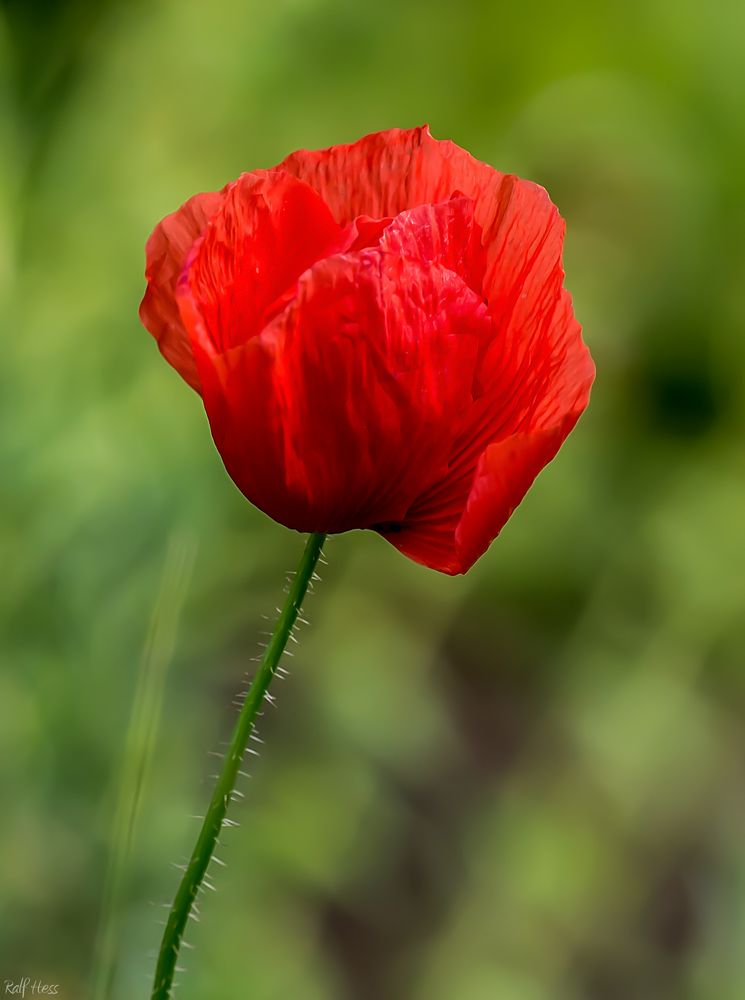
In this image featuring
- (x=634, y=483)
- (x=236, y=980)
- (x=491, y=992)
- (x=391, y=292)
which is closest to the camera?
(x=391, y=292)

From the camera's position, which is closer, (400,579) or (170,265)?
(170,265)

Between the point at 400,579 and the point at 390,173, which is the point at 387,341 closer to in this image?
the point at 390,173

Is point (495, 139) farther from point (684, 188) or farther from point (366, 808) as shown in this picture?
point (366, 808)

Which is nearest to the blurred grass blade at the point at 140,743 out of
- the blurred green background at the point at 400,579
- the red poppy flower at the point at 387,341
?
the red poppy flower at the point at 387,341

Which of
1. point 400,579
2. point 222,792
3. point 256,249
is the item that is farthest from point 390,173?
point 400,579

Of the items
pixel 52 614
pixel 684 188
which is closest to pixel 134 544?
pixel 52 614

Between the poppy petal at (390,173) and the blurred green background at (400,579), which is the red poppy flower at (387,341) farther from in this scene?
the blurred green background at (400,579)

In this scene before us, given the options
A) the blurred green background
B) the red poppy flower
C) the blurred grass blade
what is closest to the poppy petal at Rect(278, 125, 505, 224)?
the red poppy flower
